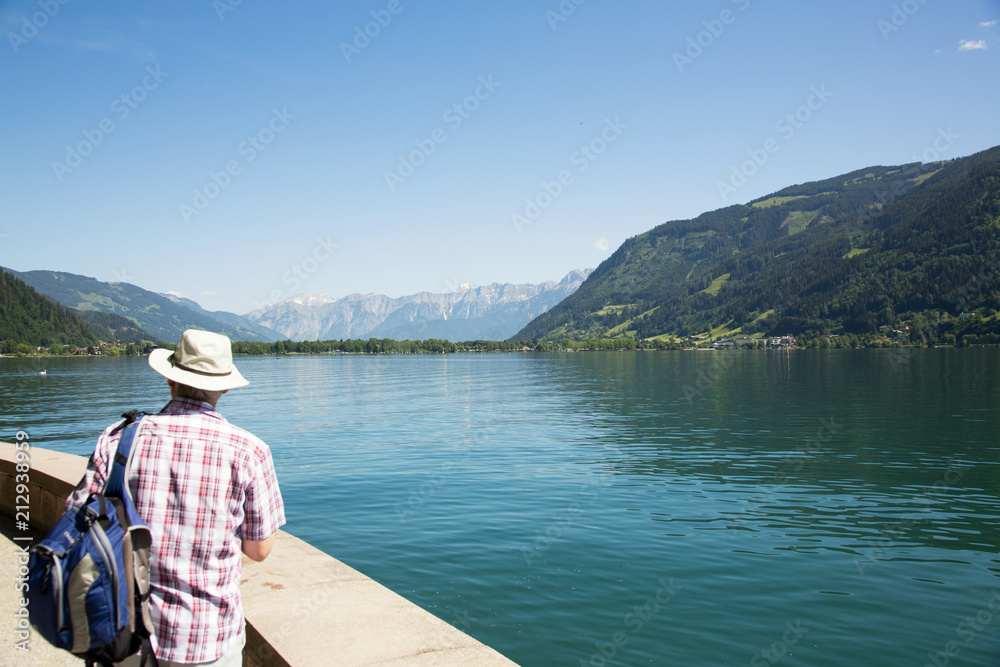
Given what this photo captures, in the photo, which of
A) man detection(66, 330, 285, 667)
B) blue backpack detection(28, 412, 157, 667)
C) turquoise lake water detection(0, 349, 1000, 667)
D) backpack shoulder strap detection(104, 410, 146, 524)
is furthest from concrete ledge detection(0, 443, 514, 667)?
turquoise lake water detection(0, 349, 1000, 667)

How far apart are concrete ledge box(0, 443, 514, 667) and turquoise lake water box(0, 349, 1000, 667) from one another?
470 centimetres

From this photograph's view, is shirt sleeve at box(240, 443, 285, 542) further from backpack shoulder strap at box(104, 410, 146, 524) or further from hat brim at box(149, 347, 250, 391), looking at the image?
backpack shoulder strap at box(104, 410, 146, 524)

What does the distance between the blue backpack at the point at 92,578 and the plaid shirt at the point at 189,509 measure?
5.0 inches

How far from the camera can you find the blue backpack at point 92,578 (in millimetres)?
3418

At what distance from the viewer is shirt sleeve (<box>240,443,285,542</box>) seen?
4121 millimetres

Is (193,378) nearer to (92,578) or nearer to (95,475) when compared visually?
(95,475)

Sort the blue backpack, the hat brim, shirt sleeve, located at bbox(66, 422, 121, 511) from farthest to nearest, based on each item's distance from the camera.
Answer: the hat brim < shirt sleeve, located at bbox(66, 422, 121, 511) < the blue backpack

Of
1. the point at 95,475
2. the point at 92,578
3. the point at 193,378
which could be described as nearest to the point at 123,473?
the point at 95,475

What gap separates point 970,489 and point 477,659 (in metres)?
24.3

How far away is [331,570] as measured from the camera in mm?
7270

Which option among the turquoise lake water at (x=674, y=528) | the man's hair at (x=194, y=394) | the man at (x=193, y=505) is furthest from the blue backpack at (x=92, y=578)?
the turquoise lake water at (x=674, y=528)

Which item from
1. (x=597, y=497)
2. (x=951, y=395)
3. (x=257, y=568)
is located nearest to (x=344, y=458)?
(x=597, y=497)

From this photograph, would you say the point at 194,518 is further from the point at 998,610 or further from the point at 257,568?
→ the point at 998,610

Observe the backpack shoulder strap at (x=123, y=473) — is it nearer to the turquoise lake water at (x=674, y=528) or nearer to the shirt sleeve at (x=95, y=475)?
the shirt sleeve at (x=95, y=475)
